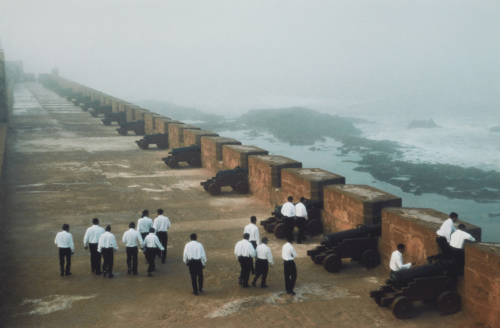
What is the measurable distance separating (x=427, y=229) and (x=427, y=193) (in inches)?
1580

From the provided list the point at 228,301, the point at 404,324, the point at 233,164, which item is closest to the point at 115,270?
the point at 228,301

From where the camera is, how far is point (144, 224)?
7.91m

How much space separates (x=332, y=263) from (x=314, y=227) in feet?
6.18

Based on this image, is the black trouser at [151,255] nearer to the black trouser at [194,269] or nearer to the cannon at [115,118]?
the black trouser at [194,269]

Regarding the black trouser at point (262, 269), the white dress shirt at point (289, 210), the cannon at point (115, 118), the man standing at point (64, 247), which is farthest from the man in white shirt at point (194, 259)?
the cannon at point (115, 118)

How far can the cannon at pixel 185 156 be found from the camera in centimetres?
1595

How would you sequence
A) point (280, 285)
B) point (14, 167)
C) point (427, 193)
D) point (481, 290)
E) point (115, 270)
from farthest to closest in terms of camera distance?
point (427, 193) < point (14, 167) < point (115, 270) < point (280, 285) < point (481, 290)

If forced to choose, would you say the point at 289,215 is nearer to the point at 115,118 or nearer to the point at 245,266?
the point at 245,266

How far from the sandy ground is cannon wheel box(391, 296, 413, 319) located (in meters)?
0.09

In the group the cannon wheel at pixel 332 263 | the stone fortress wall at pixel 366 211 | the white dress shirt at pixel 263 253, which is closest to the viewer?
the stone fortress wall at pixel 366 211

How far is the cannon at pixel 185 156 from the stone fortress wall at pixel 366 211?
0.80ft

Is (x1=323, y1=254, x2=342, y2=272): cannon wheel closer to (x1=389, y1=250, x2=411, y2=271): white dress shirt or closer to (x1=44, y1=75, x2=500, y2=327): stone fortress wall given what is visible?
(x1=44, y1=75, x2=500, y2=327): stone fortress wall

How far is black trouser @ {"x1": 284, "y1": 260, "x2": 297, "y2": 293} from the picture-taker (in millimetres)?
6598

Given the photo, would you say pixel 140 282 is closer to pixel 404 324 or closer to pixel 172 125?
pixel 404 324
